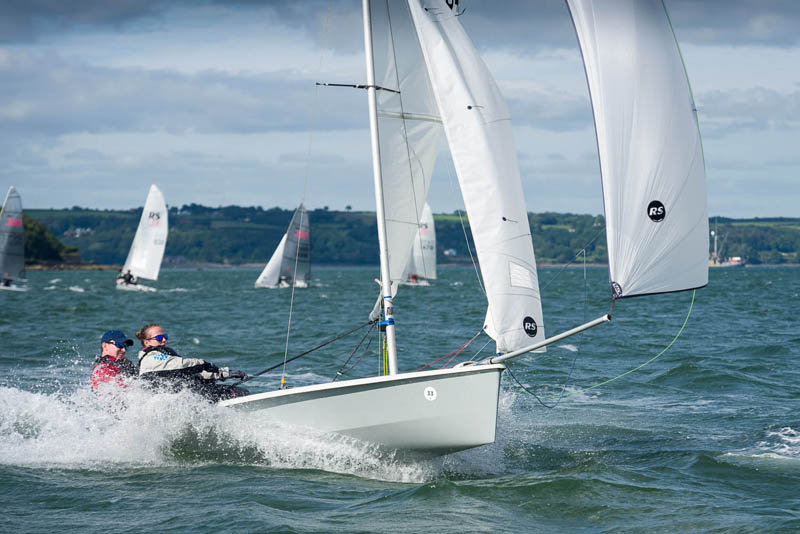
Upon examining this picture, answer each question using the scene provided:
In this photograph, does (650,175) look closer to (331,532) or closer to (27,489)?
(331,532)

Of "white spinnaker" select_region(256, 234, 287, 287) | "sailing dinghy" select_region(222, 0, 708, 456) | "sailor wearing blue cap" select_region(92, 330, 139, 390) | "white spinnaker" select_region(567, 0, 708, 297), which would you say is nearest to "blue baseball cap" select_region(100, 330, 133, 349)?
"sailor wearing blue cap" select_region(92, 330, 139, 390)

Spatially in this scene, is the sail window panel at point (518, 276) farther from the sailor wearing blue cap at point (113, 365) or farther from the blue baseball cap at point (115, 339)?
the blue baseball cap at point (115, 339)

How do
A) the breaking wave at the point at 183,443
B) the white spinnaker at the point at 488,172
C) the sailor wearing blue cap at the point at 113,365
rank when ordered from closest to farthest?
the white spinnaker at the point at 488,172 < the breaking wave at the point at 183,443 < the sailor wearing blue cap at the point at 113,365

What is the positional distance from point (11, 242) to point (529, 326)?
40262mm

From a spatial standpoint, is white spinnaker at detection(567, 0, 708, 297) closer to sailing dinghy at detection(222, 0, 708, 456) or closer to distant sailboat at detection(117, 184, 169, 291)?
sailing dinghy at detection(222, 0, 708, 456)

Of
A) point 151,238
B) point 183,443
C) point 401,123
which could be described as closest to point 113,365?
point 183,443

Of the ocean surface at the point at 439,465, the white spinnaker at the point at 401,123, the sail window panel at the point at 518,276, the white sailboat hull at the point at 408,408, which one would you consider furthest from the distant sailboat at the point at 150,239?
→ the sail window panel at the point at 518,276

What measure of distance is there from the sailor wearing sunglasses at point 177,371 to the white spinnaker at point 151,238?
133ft

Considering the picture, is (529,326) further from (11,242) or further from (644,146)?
(11,242)

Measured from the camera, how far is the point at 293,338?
21062mm

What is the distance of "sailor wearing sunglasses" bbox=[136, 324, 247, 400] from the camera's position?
8227 mm

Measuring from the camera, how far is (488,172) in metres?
7.55

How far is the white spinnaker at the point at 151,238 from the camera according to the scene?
158 ft

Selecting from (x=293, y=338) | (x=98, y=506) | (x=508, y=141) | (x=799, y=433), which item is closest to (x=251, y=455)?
(x=98, y=506)
